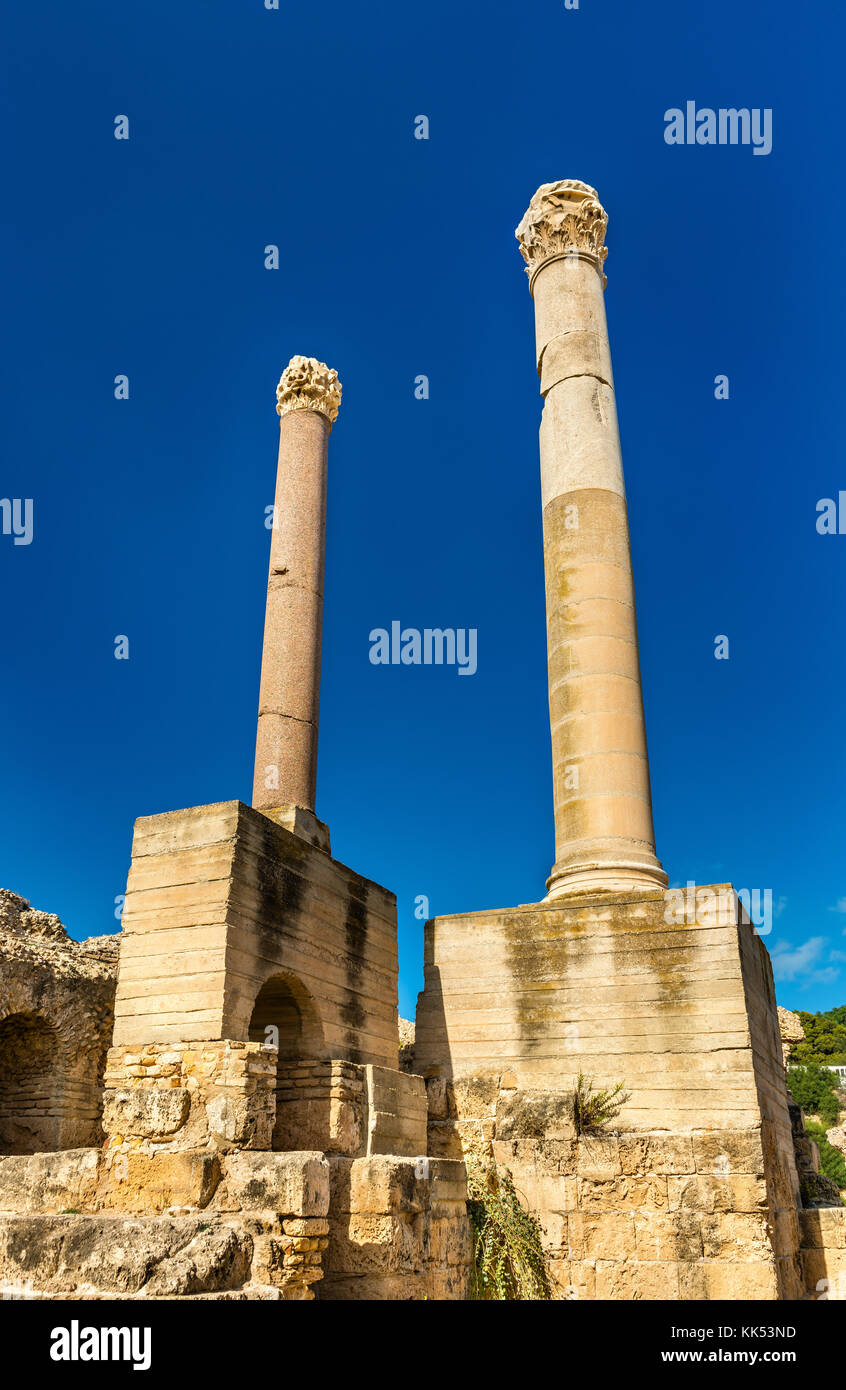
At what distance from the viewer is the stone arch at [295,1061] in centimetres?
947

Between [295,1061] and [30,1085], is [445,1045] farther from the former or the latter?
[30,1085]

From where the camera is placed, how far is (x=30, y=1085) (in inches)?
632

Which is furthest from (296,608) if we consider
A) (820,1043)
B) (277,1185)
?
(820,1043)

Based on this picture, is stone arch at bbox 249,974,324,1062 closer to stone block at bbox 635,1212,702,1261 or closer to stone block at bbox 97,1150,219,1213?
stone block at bbox 97,1150,219,1213

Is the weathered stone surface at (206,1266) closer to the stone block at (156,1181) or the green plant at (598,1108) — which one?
the stone block at (156,1181)

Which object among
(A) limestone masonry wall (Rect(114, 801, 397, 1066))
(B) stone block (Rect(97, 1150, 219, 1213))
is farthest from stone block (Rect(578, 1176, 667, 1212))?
(B) stone block (Rect(97, 1150, 219, 1213))

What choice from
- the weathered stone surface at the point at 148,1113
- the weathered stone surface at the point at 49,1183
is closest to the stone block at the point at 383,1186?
the weathered stone surface at the point at 148,1113

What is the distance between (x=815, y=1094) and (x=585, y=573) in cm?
3401

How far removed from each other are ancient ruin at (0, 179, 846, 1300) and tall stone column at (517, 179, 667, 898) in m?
0.04

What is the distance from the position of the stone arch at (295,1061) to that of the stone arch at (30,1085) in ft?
22.6

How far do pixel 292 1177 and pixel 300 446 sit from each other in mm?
10244
